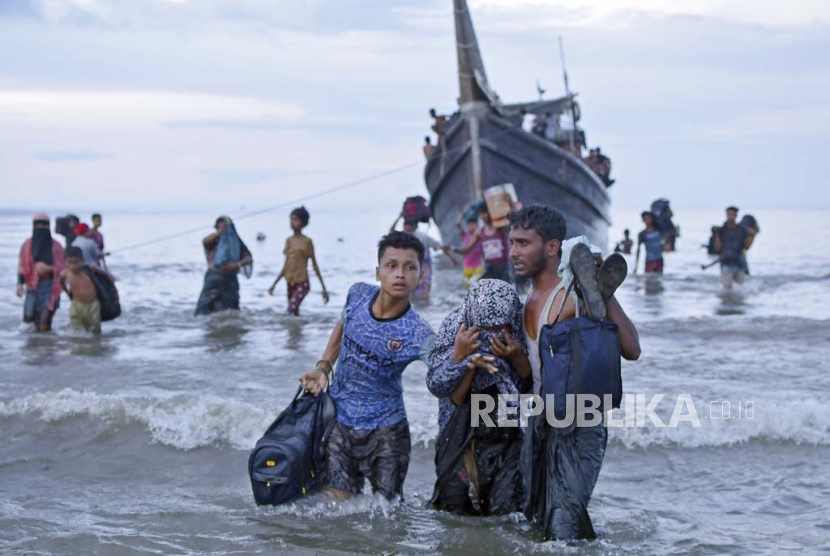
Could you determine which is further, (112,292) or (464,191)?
(464,191)

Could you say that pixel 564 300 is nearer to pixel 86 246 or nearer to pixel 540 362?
pixel 540 362

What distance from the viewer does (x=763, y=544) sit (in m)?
4.35

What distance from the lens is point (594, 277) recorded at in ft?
11.6

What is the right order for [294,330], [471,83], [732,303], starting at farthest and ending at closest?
[471,83] < [732,303] < [294,330]

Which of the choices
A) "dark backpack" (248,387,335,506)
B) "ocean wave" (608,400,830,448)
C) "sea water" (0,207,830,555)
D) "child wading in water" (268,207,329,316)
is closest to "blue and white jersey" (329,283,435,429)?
"dark backpack" (248,387,335,506)

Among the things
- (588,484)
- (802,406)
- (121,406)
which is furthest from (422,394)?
(588,484)

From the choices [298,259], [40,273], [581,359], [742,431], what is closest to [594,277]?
[581,359]

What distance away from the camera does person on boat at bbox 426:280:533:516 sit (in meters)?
3.73

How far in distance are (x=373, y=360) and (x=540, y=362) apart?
81 cm

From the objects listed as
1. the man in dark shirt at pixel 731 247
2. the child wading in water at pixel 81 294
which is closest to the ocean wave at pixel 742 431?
the child wading in water at pixel 81 294

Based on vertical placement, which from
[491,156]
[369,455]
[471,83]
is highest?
[471,83]

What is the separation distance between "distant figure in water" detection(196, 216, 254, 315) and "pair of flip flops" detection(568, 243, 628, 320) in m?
8.05

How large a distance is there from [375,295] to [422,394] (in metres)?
3.59

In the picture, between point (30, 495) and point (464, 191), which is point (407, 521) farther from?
point (464, 191)
